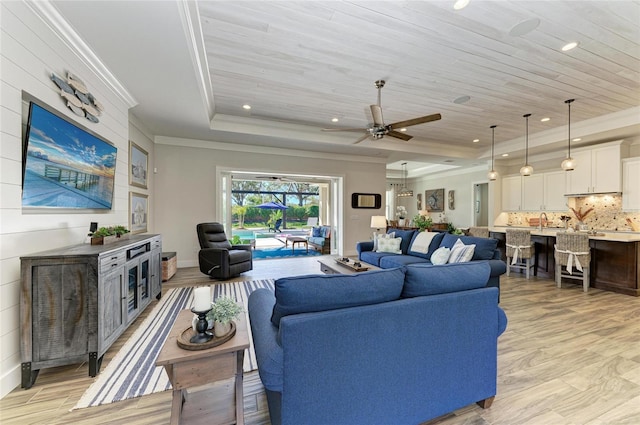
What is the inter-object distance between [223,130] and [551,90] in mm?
5477

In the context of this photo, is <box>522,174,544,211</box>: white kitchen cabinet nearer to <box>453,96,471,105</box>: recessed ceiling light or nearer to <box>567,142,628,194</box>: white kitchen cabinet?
<box>567,142,628,194</box>: white kitchen cabinet

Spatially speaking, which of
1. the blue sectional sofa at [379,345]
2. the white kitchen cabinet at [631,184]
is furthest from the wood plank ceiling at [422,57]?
the blue sectional sofa at [379,345]

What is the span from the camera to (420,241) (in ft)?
15.4

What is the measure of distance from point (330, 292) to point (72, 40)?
129 inches

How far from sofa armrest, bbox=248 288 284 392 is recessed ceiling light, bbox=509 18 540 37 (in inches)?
135

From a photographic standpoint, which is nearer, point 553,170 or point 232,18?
Answer: point 232,18

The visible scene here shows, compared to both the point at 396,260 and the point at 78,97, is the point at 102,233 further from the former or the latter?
the point at 396,260

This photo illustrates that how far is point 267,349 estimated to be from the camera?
126 centimetres

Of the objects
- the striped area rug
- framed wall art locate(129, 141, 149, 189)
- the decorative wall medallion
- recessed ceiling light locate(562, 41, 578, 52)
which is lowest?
the striped area rug

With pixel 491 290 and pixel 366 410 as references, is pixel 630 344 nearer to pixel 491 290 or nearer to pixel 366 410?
pixel 491 290

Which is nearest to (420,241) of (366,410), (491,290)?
(491,290)

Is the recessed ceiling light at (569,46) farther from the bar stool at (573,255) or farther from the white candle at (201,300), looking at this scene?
the white candle at (201,300)

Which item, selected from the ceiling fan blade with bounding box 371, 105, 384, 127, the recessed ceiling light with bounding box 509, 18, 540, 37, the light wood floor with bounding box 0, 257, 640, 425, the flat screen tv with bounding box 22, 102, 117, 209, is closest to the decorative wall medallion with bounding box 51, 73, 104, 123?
the flat screen tv with bounding box 22, 102, 117, 209

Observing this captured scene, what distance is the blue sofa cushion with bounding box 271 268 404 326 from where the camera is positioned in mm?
1328
